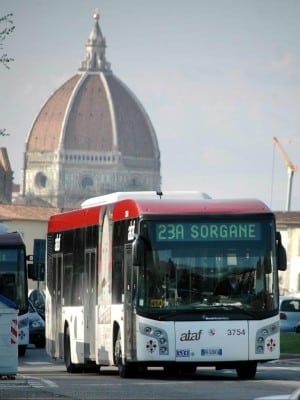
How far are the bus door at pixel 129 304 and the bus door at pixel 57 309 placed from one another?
15.2 feet

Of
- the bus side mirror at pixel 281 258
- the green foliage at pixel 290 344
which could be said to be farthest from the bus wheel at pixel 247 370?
the green foliage at pixel 290 344

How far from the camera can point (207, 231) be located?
83.3 ft

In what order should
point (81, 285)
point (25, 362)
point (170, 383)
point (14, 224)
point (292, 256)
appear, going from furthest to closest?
1. point (14, 224)
2. point (292, 256)
3. point (25, 362)
4. point (81, 285)
5. point (170, 383)

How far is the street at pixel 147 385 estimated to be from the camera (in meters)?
21.8

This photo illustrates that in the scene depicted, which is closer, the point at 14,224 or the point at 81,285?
the point at 81,285

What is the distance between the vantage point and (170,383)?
25.0 metres

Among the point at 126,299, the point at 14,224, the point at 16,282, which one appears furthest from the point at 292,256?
the point at 126,299

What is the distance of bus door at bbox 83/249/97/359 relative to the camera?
27797mm

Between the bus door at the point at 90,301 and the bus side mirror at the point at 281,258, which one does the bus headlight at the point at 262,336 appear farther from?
the bus door at the point at 90,301

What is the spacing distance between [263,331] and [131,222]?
2.34 m

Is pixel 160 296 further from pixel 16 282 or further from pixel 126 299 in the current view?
pixel 16 282

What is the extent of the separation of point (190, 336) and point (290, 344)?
1748 cm

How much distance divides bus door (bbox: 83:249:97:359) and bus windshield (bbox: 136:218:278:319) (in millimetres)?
2666

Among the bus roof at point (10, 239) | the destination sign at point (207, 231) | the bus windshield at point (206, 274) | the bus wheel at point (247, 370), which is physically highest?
the bus roof at point (10, 239)
